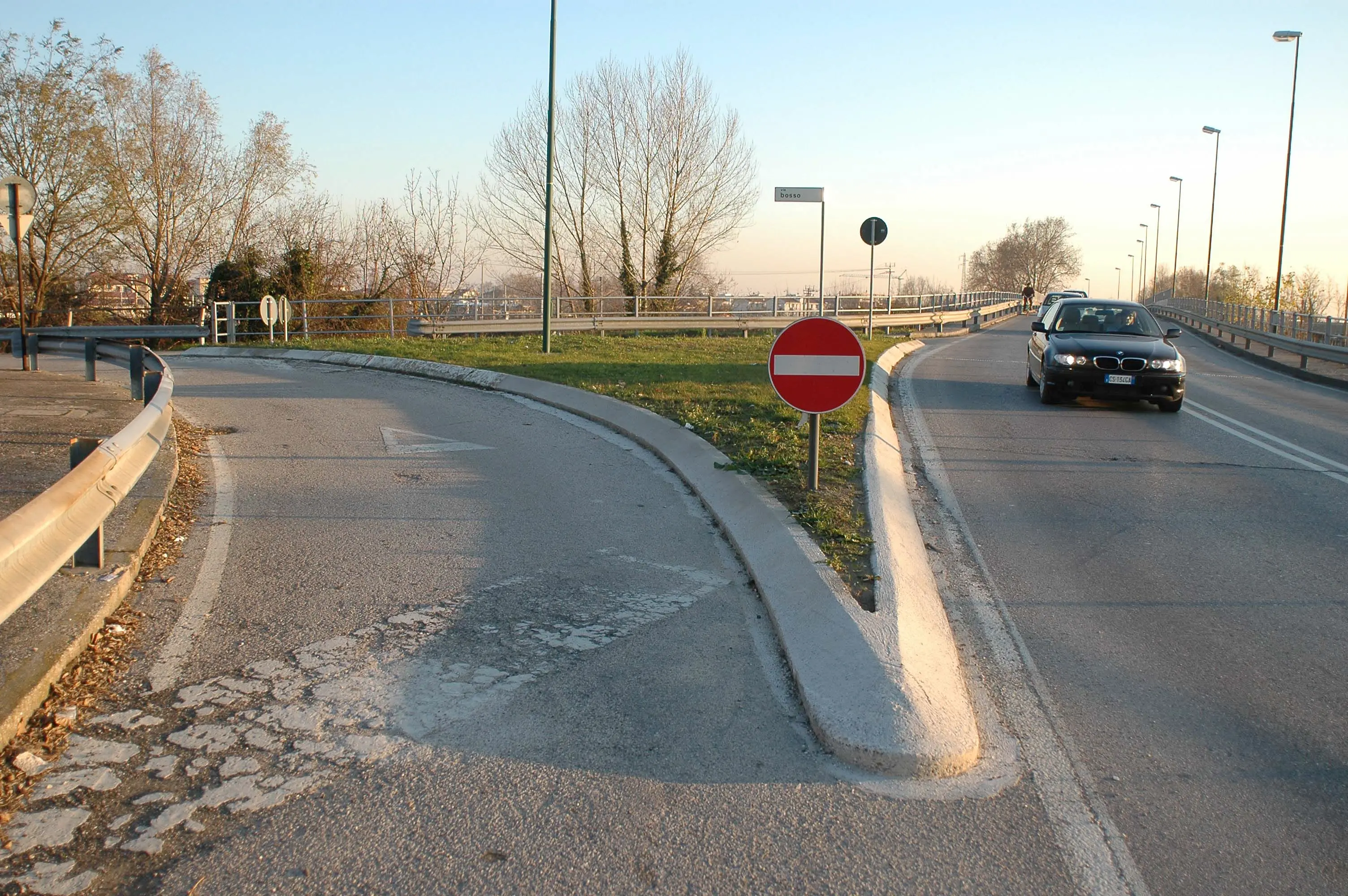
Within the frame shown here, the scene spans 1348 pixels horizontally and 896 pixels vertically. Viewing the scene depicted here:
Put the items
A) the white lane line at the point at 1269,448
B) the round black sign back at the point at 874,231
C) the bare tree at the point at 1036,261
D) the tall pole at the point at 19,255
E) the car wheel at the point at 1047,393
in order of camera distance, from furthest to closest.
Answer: the bare tree at the point at 1036,261 < the round black sign back at the point at 874,231 < the tall pole at the point at 19,255 < the car wheel at the point at 1047,393 < the white lane line at the point at 1269,448

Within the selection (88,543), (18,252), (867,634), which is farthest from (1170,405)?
(18,252)

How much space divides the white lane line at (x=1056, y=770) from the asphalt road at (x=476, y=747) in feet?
0.23

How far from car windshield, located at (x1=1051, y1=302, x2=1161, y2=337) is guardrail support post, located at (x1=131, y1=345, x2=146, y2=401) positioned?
1223cm

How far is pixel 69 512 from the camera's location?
4559 mm

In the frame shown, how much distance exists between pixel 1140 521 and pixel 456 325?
85.8 feet

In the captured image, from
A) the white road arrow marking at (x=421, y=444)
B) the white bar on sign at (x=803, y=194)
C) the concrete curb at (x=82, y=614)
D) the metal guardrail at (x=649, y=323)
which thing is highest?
the white bar on sign at (x=803, y=194)

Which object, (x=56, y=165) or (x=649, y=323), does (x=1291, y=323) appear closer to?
(x=649, y=323)

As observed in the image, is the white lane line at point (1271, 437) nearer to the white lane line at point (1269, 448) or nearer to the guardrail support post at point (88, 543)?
the white lane line at point (1269, 448)

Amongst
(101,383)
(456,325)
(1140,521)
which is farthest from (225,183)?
(1140,521)

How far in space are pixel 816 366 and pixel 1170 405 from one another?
854cm

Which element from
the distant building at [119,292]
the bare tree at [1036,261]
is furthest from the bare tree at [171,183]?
the bare tree at [1036,261]

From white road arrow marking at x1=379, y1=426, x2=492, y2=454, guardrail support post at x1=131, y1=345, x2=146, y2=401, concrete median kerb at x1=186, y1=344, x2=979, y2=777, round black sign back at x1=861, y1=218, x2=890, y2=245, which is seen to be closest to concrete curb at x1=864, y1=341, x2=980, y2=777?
concrete median kerb at x1=186, y1=344, x2=979, y2=777

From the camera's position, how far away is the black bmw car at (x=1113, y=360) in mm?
13695

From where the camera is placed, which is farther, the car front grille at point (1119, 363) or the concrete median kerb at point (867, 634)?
the car front grille at point (1119, 363)
